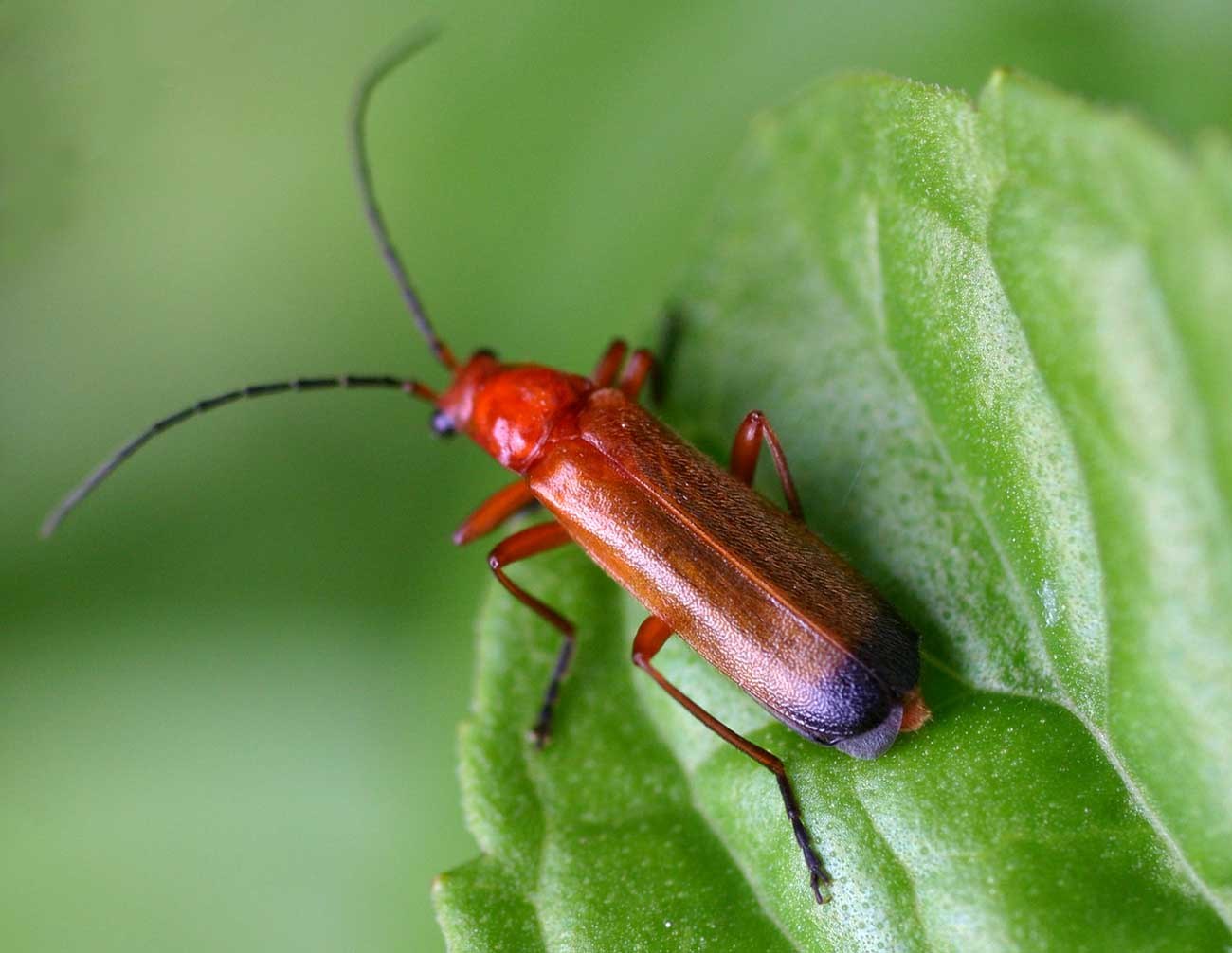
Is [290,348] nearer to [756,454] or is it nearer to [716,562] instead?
[756,454]

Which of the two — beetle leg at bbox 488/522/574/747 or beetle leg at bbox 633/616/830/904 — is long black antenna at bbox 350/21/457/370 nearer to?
beetle leg at bbox 488/522/574/747

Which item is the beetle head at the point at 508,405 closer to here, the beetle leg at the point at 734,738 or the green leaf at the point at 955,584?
the green leaf at the point at 955,584

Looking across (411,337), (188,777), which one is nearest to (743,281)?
(411,337)

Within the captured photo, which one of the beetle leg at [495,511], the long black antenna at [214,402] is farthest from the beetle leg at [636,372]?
the long black antenna at [214,402]

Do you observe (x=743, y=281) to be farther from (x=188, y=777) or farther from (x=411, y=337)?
(x=188, y=777)

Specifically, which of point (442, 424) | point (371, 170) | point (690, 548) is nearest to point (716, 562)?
point (690, 548)

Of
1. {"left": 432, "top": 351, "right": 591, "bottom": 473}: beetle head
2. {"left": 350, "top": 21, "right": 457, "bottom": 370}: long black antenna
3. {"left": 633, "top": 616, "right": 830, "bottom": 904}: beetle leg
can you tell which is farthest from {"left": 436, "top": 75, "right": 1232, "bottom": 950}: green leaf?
{"left": 350, "top": 21, "right": 457, "bottom": 370}: long black antenna
